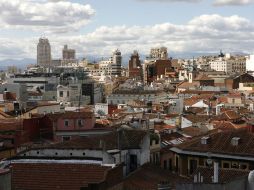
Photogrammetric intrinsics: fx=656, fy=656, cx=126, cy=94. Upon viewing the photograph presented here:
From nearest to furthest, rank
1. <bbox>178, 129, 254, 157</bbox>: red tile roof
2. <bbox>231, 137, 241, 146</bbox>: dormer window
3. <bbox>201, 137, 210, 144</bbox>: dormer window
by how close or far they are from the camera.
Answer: <bbox>178, 129, 254, 157</bbox>: red tile roof
<bbox>231, 137, 241, 146</bbox>: dormer window
<bbox>201, 137, 210, 144</bbox>: dormer window

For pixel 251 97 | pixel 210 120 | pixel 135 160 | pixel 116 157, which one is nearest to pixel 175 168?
pixel 135 160

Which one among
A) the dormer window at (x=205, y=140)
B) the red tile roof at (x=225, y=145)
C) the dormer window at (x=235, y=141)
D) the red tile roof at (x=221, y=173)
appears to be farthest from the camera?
the dormer window at (x=205, y=140)

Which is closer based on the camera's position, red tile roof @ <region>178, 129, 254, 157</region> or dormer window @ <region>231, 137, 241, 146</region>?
red tile roof @ <region>178, 129, 254, 157</region>

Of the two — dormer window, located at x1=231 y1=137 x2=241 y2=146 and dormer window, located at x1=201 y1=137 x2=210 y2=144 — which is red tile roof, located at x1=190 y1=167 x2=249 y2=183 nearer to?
dormer window, located at x1=231 y1=137 x2=241 y2=146

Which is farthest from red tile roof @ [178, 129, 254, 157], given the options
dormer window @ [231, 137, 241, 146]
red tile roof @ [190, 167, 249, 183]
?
red tile roof @ [190, 167, 249, 183]

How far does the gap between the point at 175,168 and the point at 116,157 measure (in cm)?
827

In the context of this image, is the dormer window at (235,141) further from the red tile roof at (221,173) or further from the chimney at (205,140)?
the red tile roof at (221,173)

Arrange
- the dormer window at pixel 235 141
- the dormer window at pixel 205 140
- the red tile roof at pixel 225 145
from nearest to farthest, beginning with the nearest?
the red tile roof at pixel 225 145 < the dormer window at pixel 235 141 < the dormer window at pixel 205 140

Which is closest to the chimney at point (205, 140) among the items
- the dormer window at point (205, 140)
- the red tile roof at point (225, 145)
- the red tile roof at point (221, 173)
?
the dormer window at point (205, 140)

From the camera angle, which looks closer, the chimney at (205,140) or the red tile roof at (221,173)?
the red tile roof at (221,173)

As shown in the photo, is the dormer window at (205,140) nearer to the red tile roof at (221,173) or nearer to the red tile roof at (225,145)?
the red tile roof at (225,145)

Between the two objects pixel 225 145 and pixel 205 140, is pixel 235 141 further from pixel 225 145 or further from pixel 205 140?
pixel 205 140

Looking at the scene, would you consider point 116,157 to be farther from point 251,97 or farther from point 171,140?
point 251,97

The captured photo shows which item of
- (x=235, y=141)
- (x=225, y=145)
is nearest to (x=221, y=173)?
(x=235, y=141)
